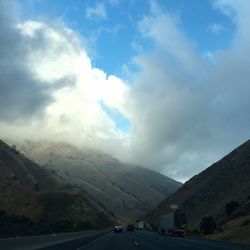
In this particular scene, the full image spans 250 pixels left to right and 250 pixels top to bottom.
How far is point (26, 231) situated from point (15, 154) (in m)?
134

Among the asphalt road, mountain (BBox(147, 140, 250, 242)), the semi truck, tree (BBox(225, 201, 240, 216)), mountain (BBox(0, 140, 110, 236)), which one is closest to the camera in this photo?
the asphalt road

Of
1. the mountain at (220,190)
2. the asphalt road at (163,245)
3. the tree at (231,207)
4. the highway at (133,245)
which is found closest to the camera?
the highway at (133,245)

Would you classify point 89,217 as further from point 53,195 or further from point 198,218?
point 198,218

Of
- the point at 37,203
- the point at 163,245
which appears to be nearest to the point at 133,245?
the point at 163,245

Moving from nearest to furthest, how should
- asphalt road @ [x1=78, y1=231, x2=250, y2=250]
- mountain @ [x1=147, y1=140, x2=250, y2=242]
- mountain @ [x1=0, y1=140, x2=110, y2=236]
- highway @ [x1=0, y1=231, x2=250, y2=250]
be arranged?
highway @ [x1=0, y1=231, x2=250, y2=250] < asphalt road @ [x1=78, y1=231, x2=250, y2=250] < mountain @ [x1=147, y1=140, x2=250, y2=242] < mountain @ [x1=0, y1=140, x2=110, y2=236]

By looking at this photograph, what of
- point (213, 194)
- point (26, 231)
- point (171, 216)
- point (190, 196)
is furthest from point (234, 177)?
point (26, 231)

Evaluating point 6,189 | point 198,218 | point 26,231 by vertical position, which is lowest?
point 26,231

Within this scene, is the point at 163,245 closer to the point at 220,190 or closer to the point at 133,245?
the point at 133,245

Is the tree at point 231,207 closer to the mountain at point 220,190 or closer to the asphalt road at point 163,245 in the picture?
the mountain at point 220,190

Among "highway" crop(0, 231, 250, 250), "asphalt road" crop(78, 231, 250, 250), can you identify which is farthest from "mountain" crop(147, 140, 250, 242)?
"highway" crop(0, 231, 250, 250)

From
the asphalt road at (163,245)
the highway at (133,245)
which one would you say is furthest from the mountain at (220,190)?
the highway at (133,245)

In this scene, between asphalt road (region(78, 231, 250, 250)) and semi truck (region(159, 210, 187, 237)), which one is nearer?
asphalt road (region(78, 231, 250, 250))

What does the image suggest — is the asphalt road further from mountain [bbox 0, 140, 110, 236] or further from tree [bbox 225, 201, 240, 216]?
mountain [bbox 0, 140, 110, 236]

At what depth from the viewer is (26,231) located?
45625mm
